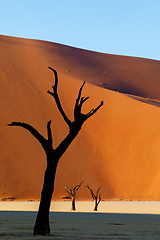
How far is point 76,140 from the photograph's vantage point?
53.1m

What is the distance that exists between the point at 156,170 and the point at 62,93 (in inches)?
630

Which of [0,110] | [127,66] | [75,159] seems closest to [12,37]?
[127,66]

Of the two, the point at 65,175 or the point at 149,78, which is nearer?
the point at 65,175

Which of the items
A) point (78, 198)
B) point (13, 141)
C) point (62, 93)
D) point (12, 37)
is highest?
point (12, 37)

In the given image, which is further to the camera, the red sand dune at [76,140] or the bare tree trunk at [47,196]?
the red sand dune at [76,140]

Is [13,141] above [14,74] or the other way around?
the other way around

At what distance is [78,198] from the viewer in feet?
153

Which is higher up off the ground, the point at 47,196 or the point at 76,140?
the point at 47,196

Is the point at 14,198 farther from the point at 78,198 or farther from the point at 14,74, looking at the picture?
the point at 14,74

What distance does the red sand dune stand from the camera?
47.4 metres

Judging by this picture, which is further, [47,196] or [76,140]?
[76,140]

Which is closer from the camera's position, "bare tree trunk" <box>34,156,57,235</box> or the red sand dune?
"bare tree trunk" <box>34,156,57,235</box>

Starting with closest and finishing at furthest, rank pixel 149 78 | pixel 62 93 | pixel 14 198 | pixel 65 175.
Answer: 1. pixel 14 198
2. pixel 65 175
3. pixel 62 93
4. pixel 149 78

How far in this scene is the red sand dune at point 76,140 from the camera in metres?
47.4
